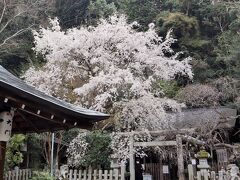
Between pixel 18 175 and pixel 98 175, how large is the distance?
2158 mm

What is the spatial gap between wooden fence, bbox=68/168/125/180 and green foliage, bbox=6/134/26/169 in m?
1.85

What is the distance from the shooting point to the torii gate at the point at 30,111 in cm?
329

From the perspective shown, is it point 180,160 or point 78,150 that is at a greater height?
point 78,150

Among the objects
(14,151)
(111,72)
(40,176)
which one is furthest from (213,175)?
(14,151)

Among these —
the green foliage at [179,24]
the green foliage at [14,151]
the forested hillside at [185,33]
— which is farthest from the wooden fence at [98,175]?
the green foliage at [179,24]

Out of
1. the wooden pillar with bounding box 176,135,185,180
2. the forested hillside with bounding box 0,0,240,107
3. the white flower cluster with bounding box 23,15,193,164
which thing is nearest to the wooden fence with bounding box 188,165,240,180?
the wooden pillar with bounding box 176,135,185,180

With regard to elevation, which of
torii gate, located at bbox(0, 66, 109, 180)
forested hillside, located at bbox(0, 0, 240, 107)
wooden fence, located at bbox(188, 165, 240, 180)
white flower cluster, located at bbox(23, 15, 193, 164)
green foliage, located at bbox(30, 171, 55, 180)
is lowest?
green foliage, located at bbox(30, 171, 55, 180)

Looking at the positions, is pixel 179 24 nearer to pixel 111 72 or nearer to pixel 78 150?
pixel 111 72

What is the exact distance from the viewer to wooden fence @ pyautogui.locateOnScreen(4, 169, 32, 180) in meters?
8.11

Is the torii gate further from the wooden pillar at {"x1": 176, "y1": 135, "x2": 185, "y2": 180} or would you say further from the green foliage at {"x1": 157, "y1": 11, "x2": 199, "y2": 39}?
the green foliage at {"x1": 157, "y1": 11, "x2": 199, "y2": 39}

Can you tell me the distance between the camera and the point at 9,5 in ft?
57.9

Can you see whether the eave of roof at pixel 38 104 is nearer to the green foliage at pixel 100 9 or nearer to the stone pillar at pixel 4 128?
the stone pillar at pixel 4 128

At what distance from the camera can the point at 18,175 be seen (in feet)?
28.1

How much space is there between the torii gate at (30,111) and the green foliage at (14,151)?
578 cm
